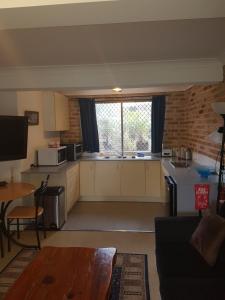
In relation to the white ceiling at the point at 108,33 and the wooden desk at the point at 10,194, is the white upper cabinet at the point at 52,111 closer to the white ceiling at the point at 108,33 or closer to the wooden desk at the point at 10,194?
the white ceiling at the point at 108,33

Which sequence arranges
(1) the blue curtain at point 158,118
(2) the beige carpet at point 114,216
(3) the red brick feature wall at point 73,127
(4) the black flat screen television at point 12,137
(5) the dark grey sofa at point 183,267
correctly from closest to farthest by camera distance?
(5) the dark grey sofa at point 183,267 < (4) the black flat screen television at point 12,137 < (2) the beige carpet at point 114,216 < (1) the blue curtain at point 158,118 < (3) the red brick feature wall at point 73,127

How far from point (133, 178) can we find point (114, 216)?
3.22 feet

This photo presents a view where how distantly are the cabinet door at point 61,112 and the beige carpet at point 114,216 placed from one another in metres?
1.56

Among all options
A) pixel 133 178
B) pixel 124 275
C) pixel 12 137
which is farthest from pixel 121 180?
pixel 124 275

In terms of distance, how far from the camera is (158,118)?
215 inches

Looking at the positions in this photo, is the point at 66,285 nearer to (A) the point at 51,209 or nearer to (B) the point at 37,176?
(A) the point at 51,209

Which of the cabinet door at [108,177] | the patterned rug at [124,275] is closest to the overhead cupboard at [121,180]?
the cabinet door at [108,177]

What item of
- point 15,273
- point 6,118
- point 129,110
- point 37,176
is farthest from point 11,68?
point 129,110

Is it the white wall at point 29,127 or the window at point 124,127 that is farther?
the window at point 124,127

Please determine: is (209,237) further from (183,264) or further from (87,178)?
(87,178)

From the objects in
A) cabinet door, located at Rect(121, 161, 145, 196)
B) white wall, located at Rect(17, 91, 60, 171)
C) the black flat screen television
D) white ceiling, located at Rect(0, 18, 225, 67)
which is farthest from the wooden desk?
cabinet door, located at Rect(121, 161, 145, 196)

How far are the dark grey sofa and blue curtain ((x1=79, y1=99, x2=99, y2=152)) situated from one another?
331 cm

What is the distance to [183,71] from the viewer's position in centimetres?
304

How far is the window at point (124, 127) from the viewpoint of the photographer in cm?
568
